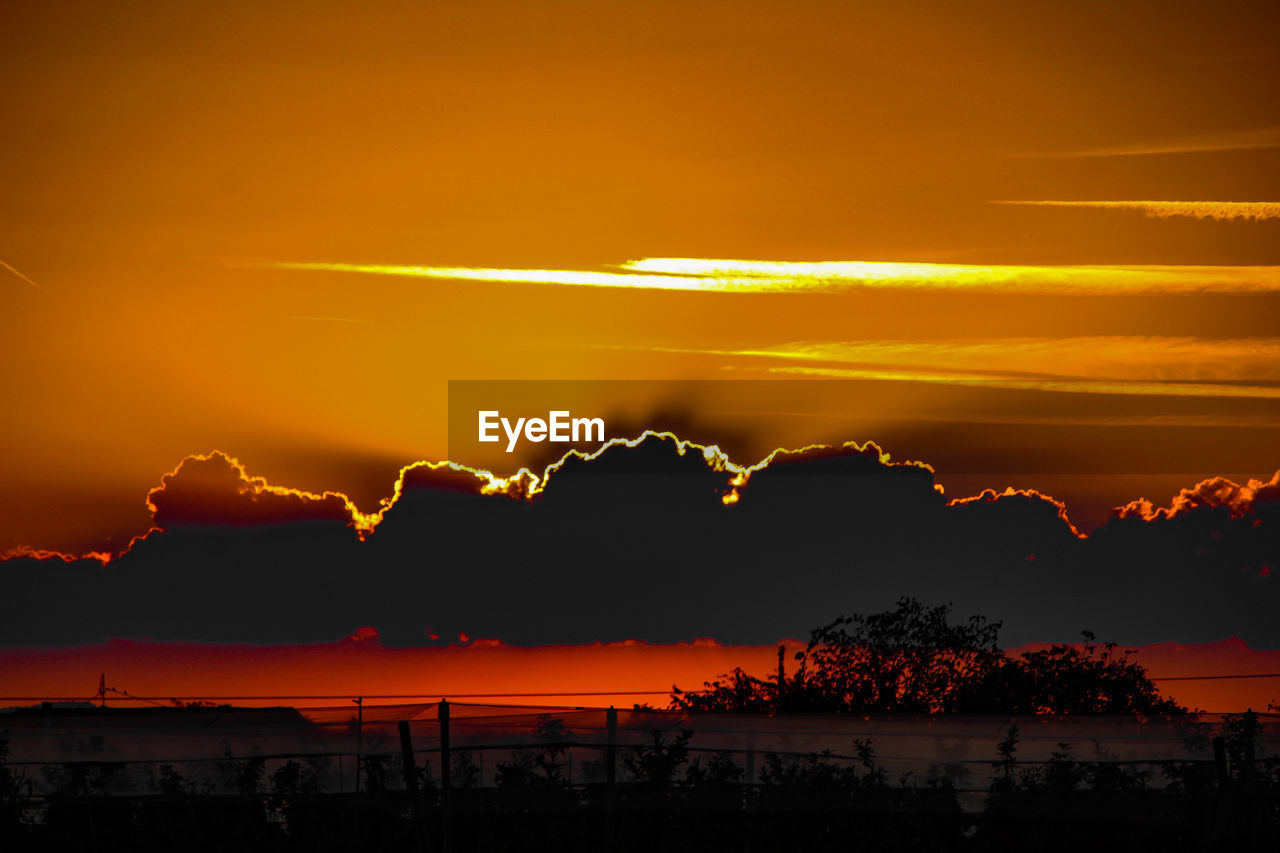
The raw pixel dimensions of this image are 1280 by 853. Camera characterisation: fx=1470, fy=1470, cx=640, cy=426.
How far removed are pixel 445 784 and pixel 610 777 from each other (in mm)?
2006

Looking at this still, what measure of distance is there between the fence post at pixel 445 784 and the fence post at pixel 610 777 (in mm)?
1831

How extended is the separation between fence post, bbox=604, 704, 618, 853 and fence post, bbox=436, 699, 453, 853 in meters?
1.83

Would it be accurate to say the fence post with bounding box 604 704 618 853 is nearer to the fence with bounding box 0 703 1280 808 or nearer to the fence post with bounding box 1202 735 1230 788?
the fence with bounding box 0 703 1280 808

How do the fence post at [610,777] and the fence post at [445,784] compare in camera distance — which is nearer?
the fence post at [445,784]

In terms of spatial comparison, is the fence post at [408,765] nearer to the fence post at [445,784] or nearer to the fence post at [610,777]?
the fence post at [445,784]

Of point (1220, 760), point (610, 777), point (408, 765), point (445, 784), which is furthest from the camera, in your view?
point (1220, 760)

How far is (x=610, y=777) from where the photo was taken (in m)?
17.7

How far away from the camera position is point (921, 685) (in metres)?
45.6

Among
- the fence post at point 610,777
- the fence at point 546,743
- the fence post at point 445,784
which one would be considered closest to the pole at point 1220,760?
the fence at point 546,743

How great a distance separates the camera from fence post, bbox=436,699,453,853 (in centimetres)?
1686

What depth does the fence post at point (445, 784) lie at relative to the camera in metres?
16.9

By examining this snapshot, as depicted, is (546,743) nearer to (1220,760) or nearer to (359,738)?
(359,738)

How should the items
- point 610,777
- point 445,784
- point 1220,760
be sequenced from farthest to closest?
point 1220,760 → point 610,777 → point 445,784

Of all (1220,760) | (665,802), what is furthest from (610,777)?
(1220,760)
